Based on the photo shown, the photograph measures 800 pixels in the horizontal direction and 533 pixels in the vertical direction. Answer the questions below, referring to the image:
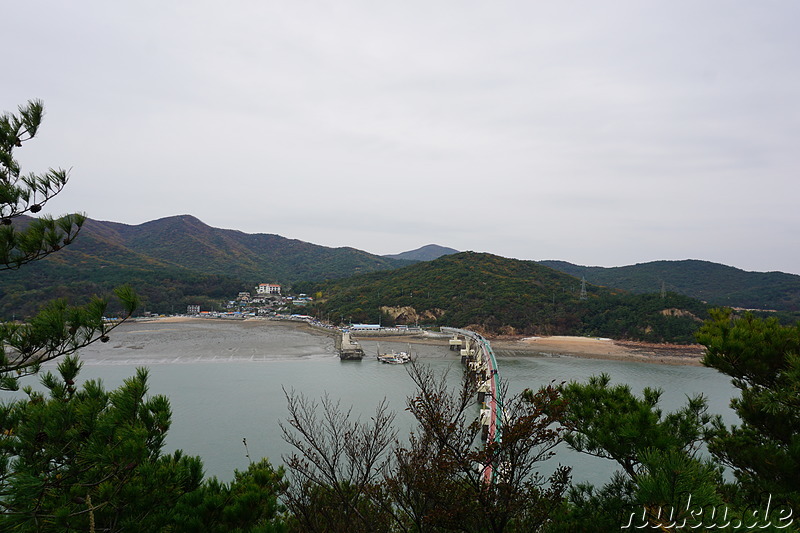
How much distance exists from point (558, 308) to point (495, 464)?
4490 centimetres

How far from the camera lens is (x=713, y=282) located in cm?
7081

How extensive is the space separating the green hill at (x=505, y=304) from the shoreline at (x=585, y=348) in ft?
6.53

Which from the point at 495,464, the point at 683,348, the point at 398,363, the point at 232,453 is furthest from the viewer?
the point at 683,348

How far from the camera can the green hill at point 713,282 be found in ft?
179

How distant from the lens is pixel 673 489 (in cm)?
135

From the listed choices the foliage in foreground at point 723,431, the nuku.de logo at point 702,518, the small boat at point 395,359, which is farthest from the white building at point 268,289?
the nuku.de logo at point 702,518

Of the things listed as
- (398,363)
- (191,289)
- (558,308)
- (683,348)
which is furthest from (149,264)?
(683,348)

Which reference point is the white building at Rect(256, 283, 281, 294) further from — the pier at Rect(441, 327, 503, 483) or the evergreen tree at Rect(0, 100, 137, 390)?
the evergreen tree at Rect(0, 100, 137, 390)

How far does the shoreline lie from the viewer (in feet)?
103

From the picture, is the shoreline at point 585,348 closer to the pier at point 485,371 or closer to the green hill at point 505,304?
the green hill at point 505,304

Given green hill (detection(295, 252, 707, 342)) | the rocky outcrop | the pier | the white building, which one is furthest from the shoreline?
the white building

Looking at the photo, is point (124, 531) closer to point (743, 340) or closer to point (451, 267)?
point (743, 340)

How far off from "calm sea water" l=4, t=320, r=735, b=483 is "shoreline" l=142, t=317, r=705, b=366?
180 centimetres

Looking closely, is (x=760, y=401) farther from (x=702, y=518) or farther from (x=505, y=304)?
(x=505, y=304)
